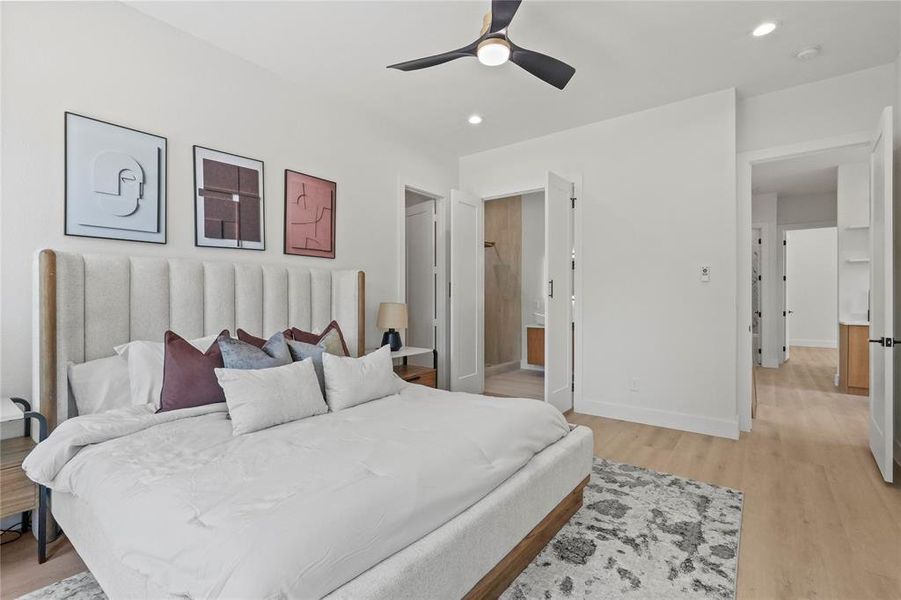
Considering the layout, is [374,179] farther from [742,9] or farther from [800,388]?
[800,388]

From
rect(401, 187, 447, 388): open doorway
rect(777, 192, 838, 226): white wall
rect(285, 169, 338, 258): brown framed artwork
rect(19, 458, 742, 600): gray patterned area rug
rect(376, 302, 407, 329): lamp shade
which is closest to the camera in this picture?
rect(19, 458, 742, 600): gray patterned area rug

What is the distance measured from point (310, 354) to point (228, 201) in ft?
4.22

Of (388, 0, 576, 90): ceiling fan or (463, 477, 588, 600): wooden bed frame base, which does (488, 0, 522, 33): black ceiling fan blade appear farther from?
(463, 477, 588, 600): wooden bed frame base

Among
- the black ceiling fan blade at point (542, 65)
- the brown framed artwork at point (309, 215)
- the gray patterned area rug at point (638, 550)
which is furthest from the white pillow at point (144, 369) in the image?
the black ceiling fan blade at point (542, 65)

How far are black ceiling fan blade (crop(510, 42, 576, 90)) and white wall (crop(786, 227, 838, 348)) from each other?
8.64m

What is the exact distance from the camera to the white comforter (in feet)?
3.51

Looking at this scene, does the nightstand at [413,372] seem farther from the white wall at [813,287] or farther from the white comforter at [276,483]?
the white wall at [813,287]

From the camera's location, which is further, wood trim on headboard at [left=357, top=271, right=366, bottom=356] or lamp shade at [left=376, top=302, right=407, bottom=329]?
lamp shade at [left=376, top=302, right=407, bottom=329]

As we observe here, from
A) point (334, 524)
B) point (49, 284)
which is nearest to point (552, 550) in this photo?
point (334, 524)

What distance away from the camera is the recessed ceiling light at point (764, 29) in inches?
104

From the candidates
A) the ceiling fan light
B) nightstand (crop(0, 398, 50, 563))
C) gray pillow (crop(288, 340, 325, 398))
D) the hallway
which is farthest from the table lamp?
nightstand (crop(0, 398, 50, 563))

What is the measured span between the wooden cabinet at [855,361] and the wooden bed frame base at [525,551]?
4.78 meters

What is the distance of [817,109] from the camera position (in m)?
3.39

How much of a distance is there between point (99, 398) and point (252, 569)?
171cm
